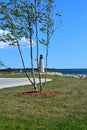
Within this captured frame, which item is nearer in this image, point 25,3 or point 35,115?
point 35,115

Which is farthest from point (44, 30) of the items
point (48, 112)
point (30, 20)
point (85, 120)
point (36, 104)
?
point (85, 120)

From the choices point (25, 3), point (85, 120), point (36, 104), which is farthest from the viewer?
point (25, 3)

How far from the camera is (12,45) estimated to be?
18172 millimetres

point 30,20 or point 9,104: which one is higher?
point 30,20

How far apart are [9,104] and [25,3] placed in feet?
20.1

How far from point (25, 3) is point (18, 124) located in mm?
8992

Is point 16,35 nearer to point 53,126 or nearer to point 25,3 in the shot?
point 25,3

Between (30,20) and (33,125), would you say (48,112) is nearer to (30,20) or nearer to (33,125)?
(33,125)

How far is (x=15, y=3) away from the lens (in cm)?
1806

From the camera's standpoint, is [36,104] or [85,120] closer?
[85,120]

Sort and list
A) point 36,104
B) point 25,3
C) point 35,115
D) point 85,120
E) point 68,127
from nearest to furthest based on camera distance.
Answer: point 68,127 < point 85,120 < point 35,115 < point 36,104 < point 25,3

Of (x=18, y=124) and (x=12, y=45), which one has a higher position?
(x=18, y=124)

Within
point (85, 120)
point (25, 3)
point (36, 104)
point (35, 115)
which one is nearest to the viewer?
point (85, 120)

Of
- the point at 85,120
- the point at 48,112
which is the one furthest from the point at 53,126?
the point at 48,112
